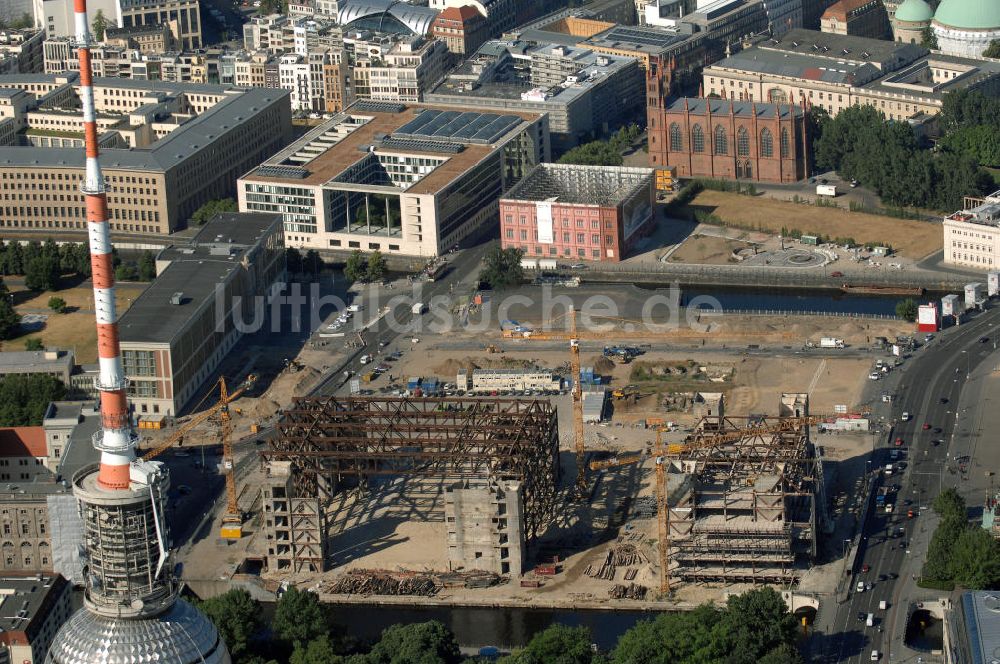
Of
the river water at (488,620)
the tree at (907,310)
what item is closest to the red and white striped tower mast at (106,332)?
the river water at (488,620)

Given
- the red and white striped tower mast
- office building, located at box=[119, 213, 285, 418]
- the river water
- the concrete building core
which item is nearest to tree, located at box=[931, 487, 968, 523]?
the river water

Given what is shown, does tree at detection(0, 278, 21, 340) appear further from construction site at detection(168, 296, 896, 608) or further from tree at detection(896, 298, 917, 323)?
tree at detection(896, 298, 917, 323)

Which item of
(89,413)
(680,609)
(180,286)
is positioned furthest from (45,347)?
(680,609)

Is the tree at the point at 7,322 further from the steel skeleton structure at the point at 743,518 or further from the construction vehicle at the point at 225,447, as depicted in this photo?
the steel skeleton structure at the point at 743,518

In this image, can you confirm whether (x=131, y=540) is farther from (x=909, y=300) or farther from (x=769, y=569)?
(x=909, y=300)

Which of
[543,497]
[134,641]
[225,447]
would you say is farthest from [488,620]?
[134,641]

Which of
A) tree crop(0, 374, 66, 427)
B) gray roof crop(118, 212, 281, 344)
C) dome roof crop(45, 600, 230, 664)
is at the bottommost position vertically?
tree crop(0, 374, 66, 427)

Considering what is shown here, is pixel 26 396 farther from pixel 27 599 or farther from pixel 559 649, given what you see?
pixel 559 649
